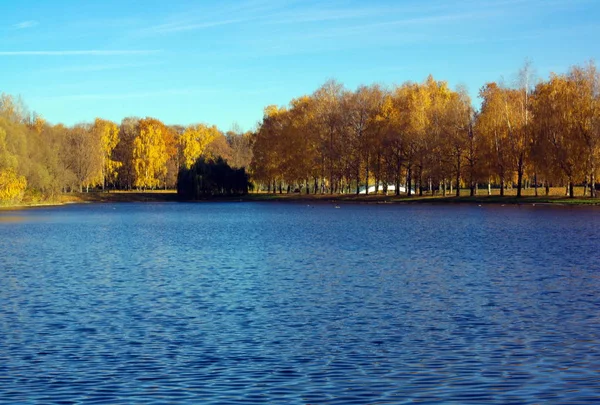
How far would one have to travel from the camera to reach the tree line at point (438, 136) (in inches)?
3418

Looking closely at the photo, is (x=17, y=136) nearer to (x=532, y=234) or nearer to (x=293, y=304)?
(x=532, y=234)

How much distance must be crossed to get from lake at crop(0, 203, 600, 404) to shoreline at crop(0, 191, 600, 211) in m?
54.9

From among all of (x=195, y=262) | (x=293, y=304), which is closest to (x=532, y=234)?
(x=195, y=262)

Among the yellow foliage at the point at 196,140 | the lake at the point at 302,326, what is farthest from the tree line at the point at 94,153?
the lake at the point at 302,326

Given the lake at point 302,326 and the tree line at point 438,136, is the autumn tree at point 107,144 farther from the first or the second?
the lake at point 302,326

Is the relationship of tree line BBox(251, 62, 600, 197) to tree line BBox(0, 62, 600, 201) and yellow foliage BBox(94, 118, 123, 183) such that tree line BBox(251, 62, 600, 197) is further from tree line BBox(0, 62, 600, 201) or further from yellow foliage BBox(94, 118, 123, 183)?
yellow foliage BBox(94, 118, 123, 183)

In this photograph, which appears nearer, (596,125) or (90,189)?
(596,125)

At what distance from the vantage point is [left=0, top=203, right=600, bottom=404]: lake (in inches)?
499

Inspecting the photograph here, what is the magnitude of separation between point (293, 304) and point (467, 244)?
22454 millimetres

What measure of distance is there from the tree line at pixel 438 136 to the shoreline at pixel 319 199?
2475mm

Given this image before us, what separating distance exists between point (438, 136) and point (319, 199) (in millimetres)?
30217

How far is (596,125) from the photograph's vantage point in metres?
83.8

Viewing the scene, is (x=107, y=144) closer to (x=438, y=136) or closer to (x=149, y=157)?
(x=149, y=157)

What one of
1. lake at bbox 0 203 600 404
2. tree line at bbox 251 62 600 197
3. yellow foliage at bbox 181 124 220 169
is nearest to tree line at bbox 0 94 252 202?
yellow foliage at bbox 181 124 220 169
